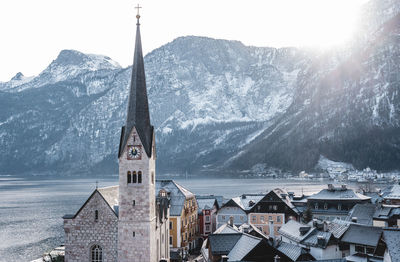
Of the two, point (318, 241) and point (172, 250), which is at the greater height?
point (318, 241)

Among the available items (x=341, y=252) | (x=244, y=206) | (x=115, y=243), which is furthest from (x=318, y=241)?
(x=244, y=206)

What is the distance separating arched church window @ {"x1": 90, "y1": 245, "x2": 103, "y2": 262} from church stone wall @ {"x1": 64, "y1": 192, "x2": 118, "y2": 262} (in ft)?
1.44

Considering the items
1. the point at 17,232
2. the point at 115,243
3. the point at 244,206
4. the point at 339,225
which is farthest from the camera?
the point at 17,232

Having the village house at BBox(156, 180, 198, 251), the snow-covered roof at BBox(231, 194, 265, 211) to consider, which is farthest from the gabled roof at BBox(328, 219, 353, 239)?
the snow-covered roof at BBox(231, 194, 265, 211)

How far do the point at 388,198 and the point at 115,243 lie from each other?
71.5 meters

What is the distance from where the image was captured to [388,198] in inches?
3930

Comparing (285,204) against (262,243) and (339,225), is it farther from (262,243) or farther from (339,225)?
(262,243)

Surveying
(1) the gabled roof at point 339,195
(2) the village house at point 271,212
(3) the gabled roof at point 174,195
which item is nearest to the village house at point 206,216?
(2) the village house at point 271,212

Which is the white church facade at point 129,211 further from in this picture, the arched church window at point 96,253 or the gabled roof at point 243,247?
the gabled roof at point 243,247

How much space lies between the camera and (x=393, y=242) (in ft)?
139

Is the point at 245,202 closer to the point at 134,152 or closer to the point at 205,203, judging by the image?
the point at 205,203

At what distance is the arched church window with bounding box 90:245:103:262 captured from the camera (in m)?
53.7

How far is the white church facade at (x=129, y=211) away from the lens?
2058 inches

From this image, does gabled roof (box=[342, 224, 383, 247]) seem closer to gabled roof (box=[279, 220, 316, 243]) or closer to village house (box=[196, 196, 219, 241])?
gabled roof (box=[279, 220, 316, 243])
